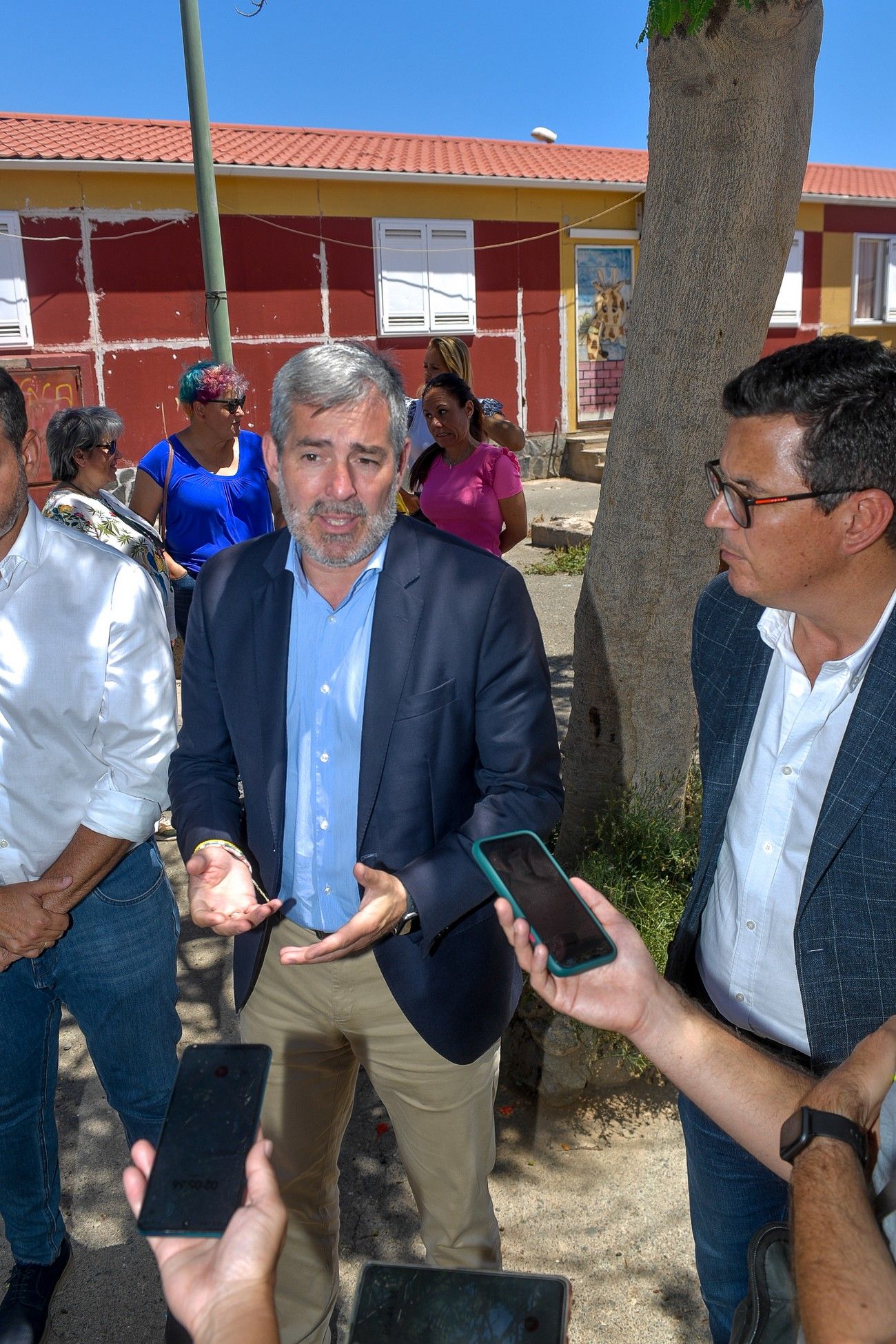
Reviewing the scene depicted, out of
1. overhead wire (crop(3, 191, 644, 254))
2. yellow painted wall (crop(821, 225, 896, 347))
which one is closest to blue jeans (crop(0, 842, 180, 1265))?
overhead wire (crop(3, 191, 644, 254))

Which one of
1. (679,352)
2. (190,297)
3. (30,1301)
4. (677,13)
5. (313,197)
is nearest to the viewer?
(30,1301)

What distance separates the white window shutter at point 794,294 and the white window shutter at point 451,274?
22.9ft

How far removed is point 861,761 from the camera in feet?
5.75

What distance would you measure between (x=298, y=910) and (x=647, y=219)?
275 centimetres

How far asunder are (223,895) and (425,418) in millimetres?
3908

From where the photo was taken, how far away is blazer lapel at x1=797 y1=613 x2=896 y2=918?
174 centimetres

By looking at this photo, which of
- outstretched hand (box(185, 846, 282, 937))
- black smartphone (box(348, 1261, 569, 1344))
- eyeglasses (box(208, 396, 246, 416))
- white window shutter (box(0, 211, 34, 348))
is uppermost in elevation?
white window shutter (box(0, 211, 34, 348))

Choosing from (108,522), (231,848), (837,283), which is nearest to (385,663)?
(231,848)

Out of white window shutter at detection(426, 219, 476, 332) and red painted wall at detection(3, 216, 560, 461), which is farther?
white window shutter at detection(426, 219, 476, 332)

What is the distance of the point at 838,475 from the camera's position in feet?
5.92

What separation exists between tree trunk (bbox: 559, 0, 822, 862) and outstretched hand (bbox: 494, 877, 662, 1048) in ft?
7.00

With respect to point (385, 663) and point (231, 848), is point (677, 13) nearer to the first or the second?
point (385, 663)

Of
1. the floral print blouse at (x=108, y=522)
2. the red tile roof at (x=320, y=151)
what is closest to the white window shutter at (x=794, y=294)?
the red tile roof at (x=320, y=151)

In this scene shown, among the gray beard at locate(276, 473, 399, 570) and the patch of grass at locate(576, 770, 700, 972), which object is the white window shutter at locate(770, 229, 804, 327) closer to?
the patch of grass at locate(576, 770, 700, 972)
